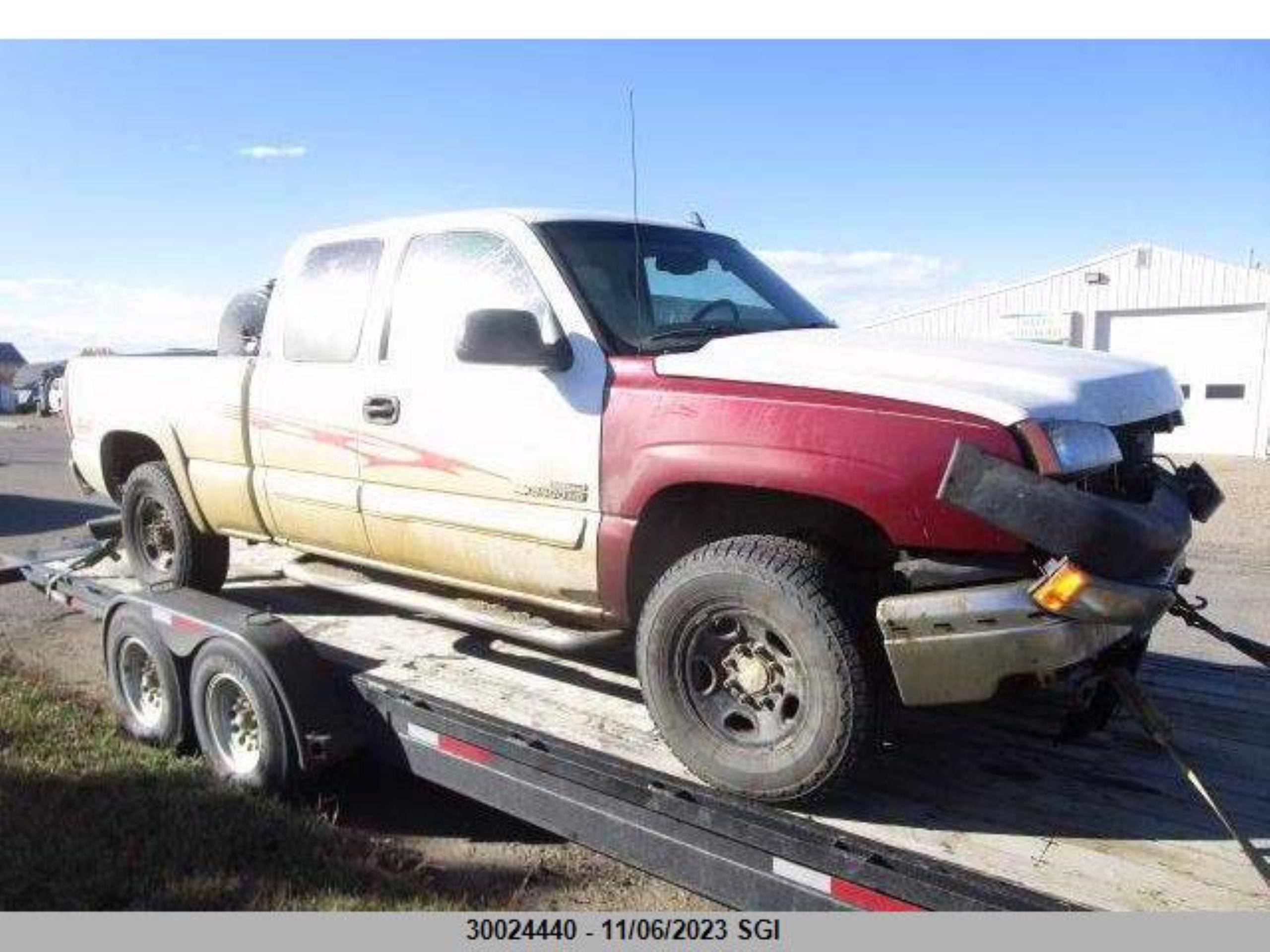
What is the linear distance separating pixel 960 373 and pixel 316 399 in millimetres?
2706

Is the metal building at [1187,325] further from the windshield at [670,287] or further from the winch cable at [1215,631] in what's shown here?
the winch cable at [1215,631]

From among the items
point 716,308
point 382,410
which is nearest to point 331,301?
point 382,410

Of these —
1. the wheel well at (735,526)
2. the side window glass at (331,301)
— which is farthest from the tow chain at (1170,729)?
the side window glass at (331,301)

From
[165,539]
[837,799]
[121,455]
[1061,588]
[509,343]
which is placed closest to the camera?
[1061,588]

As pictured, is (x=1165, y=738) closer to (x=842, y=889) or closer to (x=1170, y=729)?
(x=1170, y=729)

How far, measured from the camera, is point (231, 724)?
4449 millimetres

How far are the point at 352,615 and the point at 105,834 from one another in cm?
149

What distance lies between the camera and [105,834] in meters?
3.88

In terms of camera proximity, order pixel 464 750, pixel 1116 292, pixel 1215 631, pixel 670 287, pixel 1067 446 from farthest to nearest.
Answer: pixel 1116 292, pixel 670 287, pixel 464 750, pixel 1215 631, pixel 1067 446

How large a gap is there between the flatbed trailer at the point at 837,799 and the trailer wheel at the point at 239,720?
10 cm

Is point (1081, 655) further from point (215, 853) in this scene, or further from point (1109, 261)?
point (1109, 261)

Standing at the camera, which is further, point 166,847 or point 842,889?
point 166,847

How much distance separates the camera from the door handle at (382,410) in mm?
4039

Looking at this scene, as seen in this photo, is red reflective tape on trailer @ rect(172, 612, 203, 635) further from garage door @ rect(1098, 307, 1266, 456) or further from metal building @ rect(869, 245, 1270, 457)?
garage door @ rect(1098, 307, 1266, 456)
